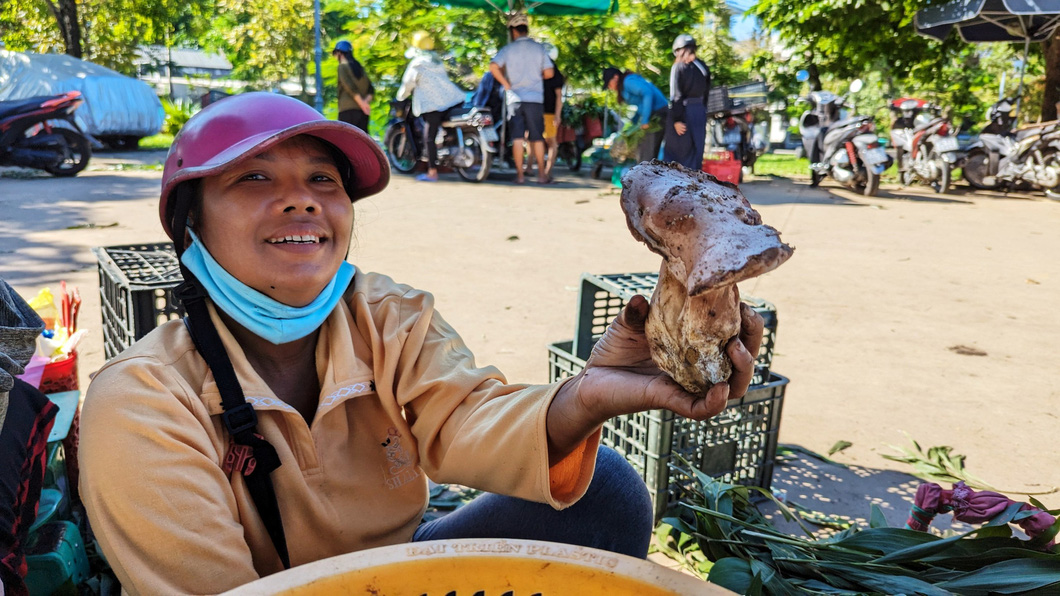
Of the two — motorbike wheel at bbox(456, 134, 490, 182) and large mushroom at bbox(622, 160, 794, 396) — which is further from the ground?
large mushroom at bbox(622, 160, 794, 396)

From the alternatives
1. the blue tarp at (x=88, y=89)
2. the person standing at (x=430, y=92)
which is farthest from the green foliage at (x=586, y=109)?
the blue tarp at (x=88, y=89)

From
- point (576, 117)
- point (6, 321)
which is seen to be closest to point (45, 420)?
point (6, 321)

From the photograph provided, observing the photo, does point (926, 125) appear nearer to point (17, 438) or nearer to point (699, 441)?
point (699, 441)

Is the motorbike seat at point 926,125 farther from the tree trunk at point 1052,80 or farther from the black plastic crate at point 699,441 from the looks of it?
the black plastic crate at point 699,441

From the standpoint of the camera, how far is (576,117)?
12.9 meters

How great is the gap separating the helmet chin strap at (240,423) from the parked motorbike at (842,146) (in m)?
10.4

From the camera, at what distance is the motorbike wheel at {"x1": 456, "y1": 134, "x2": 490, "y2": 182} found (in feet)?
33.4

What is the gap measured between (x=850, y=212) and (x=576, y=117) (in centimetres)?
522

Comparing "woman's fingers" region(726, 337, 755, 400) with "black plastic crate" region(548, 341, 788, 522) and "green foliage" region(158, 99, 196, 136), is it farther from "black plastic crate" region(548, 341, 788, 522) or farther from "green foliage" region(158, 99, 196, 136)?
"green foliage" region(158, 99, 196, 136)

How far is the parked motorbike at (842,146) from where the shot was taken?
10.5 metres

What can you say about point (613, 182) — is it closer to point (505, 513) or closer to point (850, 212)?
point (850, 212)

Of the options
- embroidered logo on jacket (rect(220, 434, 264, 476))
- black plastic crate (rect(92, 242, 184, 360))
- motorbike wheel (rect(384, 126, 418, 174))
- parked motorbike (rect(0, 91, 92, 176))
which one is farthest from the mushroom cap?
parked motorbike (rect(0, 91, 92, 176))

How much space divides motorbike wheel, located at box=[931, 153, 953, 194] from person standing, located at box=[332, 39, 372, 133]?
8041 millimetres

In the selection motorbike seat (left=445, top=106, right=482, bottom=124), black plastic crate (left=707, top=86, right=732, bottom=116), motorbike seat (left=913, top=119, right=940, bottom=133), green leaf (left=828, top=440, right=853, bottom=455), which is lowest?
green leaf (left=828, top=440, right=853, bottom=455)
